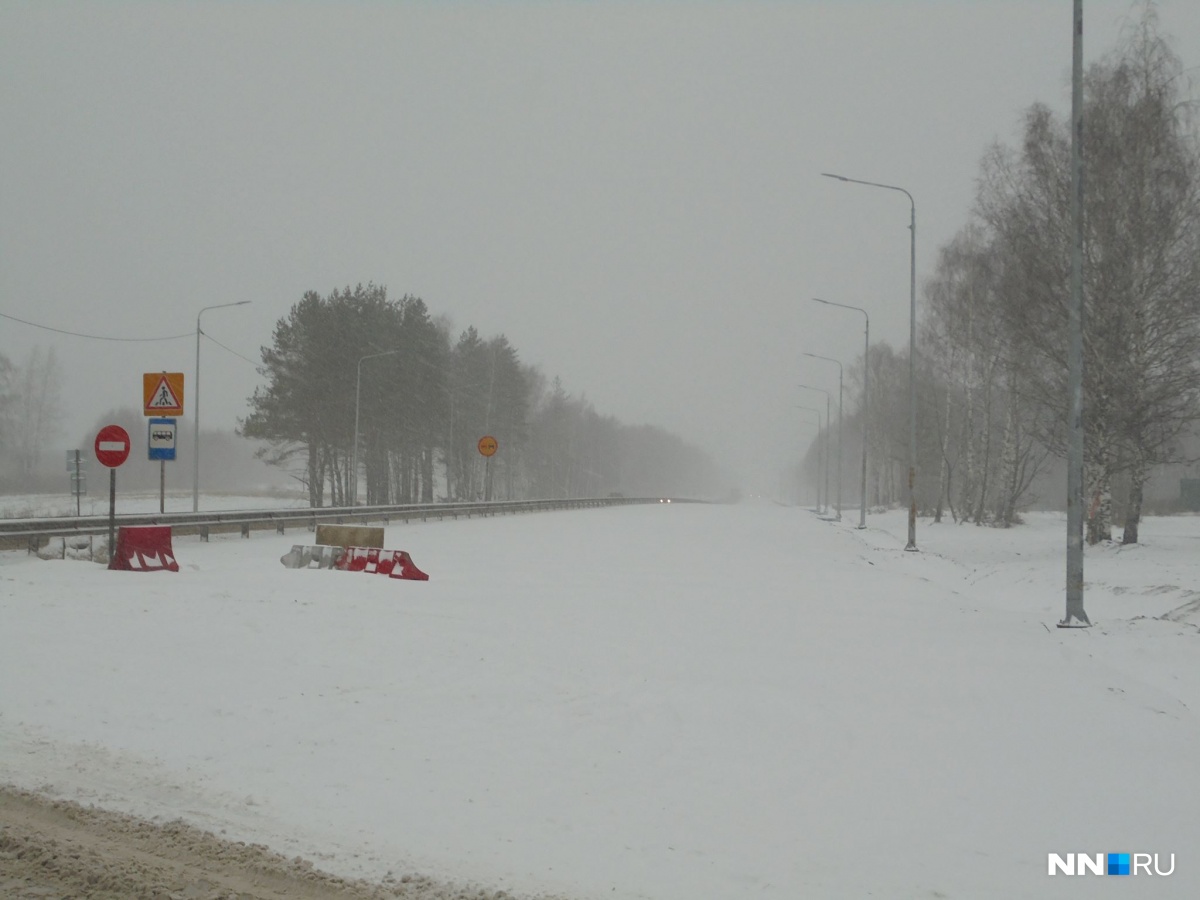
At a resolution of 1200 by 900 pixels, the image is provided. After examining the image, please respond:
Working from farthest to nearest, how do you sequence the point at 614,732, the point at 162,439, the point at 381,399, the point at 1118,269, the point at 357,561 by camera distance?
the point at 381,399 → the point at 1118,269 → the point at 162,439 → the point at 357,561 → the point at 614,732

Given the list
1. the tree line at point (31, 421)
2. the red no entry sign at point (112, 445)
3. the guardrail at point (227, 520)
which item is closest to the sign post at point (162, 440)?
the guardrail at point (227, 520)

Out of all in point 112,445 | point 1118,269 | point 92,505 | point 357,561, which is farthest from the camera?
point 92,505

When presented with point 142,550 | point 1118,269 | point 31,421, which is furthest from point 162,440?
point 31,421

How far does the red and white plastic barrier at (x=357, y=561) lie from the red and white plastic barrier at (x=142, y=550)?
2.18 m

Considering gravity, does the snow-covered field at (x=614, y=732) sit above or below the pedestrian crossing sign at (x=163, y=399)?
below

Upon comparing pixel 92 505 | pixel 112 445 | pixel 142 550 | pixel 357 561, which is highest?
pixel 112 445

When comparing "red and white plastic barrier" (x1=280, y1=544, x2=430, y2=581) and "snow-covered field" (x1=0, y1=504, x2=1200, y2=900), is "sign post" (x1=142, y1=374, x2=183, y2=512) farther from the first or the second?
"snow-covered field" (x1=0, y1=504, x2=1200, y2=900)

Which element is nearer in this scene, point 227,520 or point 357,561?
point 357,561

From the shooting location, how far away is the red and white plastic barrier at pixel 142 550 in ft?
48.5

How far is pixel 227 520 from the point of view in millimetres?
26875

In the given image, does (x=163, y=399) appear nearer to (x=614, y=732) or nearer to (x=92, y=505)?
(x=614, y=732)

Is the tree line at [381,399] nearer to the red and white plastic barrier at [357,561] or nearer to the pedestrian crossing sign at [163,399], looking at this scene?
the pedestrian crossing sign at [163,399]

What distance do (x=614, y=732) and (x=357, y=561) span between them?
10350 mm

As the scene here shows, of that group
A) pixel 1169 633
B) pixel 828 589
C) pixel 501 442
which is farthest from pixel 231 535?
pixel 501 442
